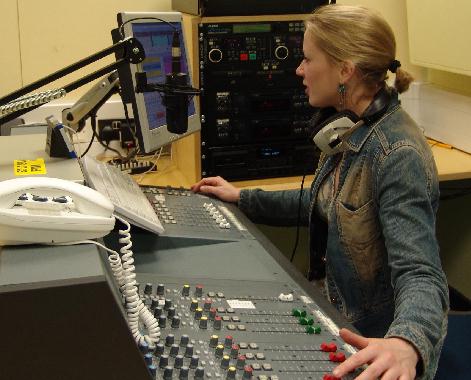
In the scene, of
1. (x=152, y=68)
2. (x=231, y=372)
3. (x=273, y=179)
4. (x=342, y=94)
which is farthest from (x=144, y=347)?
(x=273, y=179)

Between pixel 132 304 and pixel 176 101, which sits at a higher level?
pixel 176 101

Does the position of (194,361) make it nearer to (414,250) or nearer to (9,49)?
(414,250)

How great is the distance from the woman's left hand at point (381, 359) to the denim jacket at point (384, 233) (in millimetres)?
75

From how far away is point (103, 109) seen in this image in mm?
2418

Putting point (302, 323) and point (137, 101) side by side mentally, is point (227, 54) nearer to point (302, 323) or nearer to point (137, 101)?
point (137, 101)

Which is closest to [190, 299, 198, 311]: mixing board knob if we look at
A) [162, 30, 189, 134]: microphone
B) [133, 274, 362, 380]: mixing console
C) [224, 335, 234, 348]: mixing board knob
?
[133, 274, 362, 380]: mixing console

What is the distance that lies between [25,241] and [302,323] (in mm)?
471

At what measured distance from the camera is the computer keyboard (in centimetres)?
122

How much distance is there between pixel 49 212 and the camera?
0.91 m

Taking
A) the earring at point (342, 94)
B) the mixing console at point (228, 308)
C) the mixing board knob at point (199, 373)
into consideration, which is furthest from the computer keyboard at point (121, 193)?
the earring at point (342, 94)

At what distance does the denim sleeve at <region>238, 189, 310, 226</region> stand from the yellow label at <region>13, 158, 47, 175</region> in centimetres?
67

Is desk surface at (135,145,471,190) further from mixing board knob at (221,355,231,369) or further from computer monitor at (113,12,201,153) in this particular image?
mixing board knob at (221,355,231,369)

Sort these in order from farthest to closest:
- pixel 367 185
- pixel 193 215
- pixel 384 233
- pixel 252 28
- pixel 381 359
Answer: pixel 252 28 < pixel 193 215 < pixel 367 185 < pixel 384 233 < pixel 381 359

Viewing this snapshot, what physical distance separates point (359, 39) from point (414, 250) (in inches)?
20.3
